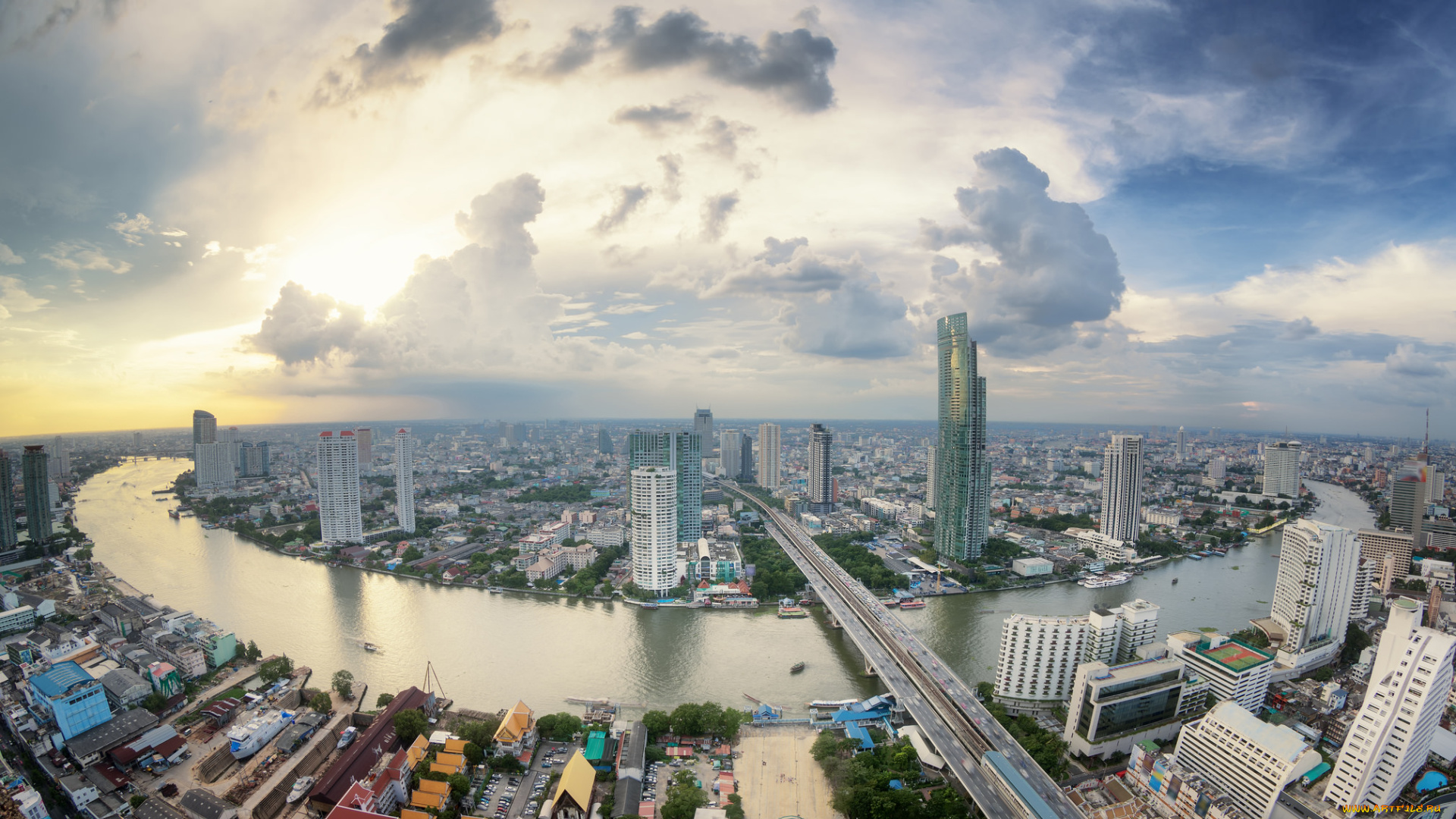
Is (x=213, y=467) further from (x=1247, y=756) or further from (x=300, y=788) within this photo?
(x=1247, y=756)

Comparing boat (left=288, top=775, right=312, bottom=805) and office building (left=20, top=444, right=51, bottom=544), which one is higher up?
office building (left=20, top=444, right=51, bottom=544)

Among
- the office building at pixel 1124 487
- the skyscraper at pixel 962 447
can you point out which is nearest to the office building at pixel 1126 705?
the skyscraper at pixel 962 447

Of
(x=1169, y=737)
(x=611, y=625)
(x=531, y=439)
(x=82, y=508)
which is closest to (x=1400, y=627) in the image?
(x=1169, y=737)

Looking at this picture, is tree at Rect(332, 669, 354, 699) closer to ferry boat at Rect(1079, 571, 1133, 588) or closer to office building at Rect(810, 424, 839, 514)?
ferry boat at Rect(1079, 571, 1133, 588)

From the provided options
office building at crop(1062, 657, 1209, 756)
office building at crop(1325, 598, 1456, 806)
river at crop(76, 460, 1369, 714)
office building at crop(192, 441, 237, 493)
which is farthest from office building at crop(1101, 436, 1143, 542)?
office building at crop(192, 441, 237, 493)

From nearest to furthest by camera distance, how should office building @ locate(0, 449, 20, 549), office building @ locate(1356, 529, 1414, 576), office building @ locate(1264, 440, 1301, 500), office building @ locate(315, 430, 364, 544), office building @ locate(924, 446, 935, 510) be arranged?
office building @ locate(1356, 529, 1414, 576)
office building @ locate(0, 449, 20, 549)
office building @ locate(315, 430, 364, 544)
office building @ locate(924, 446, 935, 510)
office building @ locate(1264, 440, 1301, 500)

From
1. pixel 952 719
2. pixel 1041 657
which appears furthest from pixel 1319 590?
pixel 952 719
